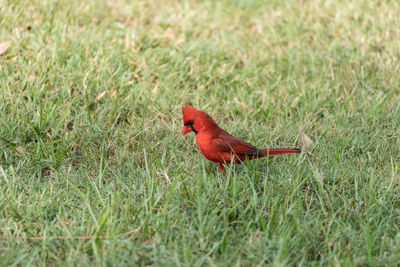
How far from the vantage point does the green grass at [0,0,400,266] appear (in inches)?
112

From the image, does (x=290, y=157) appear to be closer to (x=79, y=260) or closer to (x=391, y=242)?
(x=391, y=242)

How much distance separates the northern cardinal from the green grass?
10cm

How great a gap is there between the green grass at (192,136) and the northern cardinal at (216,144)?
97mm

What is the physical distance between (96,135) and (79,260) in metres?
1.52

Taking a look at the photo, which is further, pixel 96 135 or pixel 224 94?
pixel 224 94

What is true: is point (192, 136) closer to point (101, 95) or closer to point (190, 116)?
point (190, 116)

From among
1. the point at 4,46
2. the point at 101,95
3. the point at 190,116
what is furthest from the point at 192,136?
the point at 4,46

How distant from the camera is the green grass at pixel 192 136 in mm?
2836

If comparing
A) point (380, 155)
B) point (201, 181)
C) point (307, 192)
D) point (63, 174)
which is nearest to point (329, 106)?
point (380, 155)

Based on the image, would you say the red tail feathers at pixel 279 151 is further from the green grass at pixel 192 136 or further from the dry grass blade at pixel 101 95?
the dry grass blade at pixel 101 95

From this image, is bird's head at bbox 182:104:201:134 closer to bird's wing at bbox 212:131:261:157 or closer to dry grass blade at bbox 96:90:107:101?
bird's wing at bbox 212:131:261:157

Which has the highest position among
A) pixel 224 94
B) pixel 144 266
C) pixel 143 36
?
pixel 143 36

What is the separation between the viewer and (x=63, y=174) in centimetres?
360

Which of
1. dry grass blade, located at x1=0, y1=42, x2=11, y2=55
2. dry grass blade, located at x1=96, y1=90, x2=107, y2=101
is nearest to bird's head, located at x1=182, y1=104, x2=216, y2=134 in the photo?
dry grass blade, located at x1=96, y1=90, x2=107, y2=101
